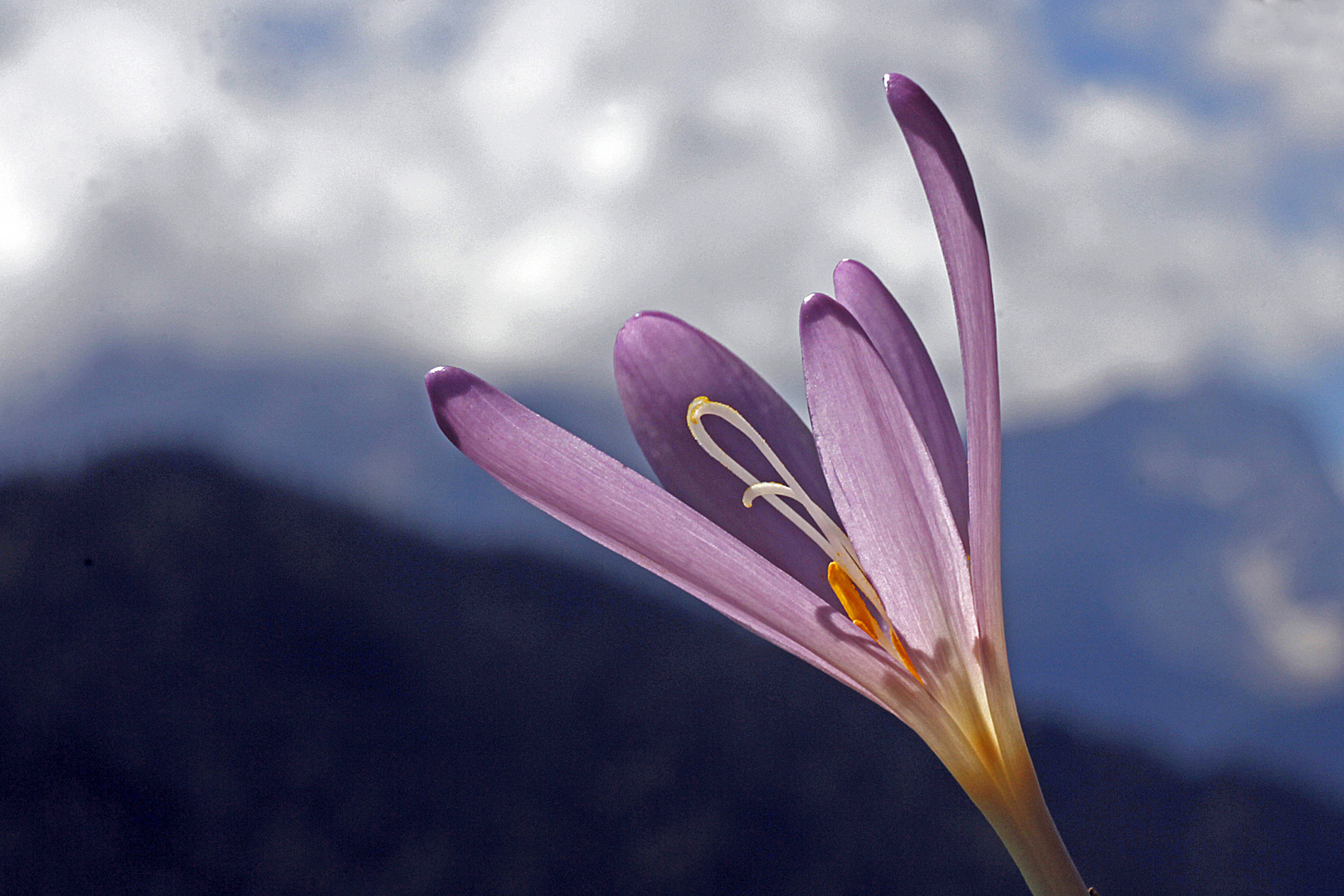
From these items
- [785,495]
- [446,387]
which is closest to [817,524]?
[785,495]

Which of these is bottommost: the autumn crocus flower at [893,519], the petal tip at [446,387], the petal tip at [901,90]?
the petal tip at [446,387]

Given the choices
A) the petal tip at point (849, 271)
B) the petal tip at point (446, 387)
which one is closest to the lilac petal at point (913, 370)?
the petal tip at point (849, 271)

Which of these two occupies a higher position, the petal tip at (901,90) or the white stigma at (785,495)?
the petal tip at (901,90)

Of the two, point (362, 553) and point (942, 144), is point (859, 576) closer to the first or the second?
point (942, 144)

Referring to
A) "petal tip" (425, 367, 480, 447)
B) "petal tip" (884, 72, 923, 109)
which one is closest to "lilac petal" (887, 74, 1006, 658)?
"petal tip" (884, 72, 923, 109)

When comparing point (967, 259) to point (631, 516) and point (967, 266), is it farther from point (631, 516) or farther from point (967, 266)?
point (631, 516)

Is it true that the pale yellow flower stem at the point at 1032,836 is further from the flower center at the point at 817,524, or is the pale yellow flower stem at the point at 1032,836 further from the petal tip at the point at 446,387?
the petal tip at the point at 446,387
